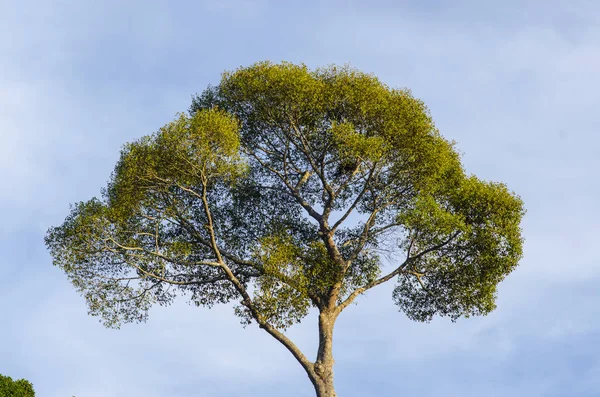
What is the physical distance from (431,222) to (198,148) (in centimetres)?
1048

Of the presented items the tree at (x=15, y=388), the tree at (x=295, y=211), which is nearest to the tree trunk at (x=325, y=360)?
the tree at (x=295, y=211)

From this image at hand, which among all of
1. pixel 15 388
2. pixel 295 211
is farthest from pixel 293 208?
pixel 15 388

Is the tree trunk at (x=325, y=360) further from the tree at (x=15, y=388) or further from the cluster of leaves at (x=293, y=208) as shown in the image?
the tree at (x=15, y=388)

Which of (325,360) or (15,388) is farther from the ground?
(325,360)

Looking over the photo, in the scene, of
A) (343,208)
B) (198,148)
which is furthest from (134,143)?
(343,208)

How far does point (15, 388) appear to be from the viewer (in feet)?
116

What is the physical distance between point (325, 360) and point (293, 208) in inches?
327

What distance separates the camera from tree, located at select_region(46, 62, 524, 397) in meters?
33.0

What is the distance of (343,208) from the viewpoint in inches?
1470

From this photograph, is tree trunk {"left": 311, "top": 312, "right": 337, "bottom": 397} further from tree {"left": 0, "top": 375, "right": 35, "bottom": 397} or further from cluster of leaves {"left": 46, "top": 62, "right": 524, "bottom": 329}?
tree {"left": 0, "top": 375, "right": 35, "bottom": 397}

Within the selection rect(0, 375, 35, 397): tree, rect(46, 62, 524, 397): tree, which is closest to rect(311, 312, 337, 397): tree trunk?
rect(46, 62, 524, 397): tree

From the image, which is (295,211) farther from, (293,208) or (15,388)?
(15,388)

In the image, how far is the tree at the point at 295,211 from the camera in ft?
108

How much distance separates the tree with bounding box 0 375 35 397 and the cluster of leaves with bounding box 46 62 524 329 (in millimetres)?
4909
